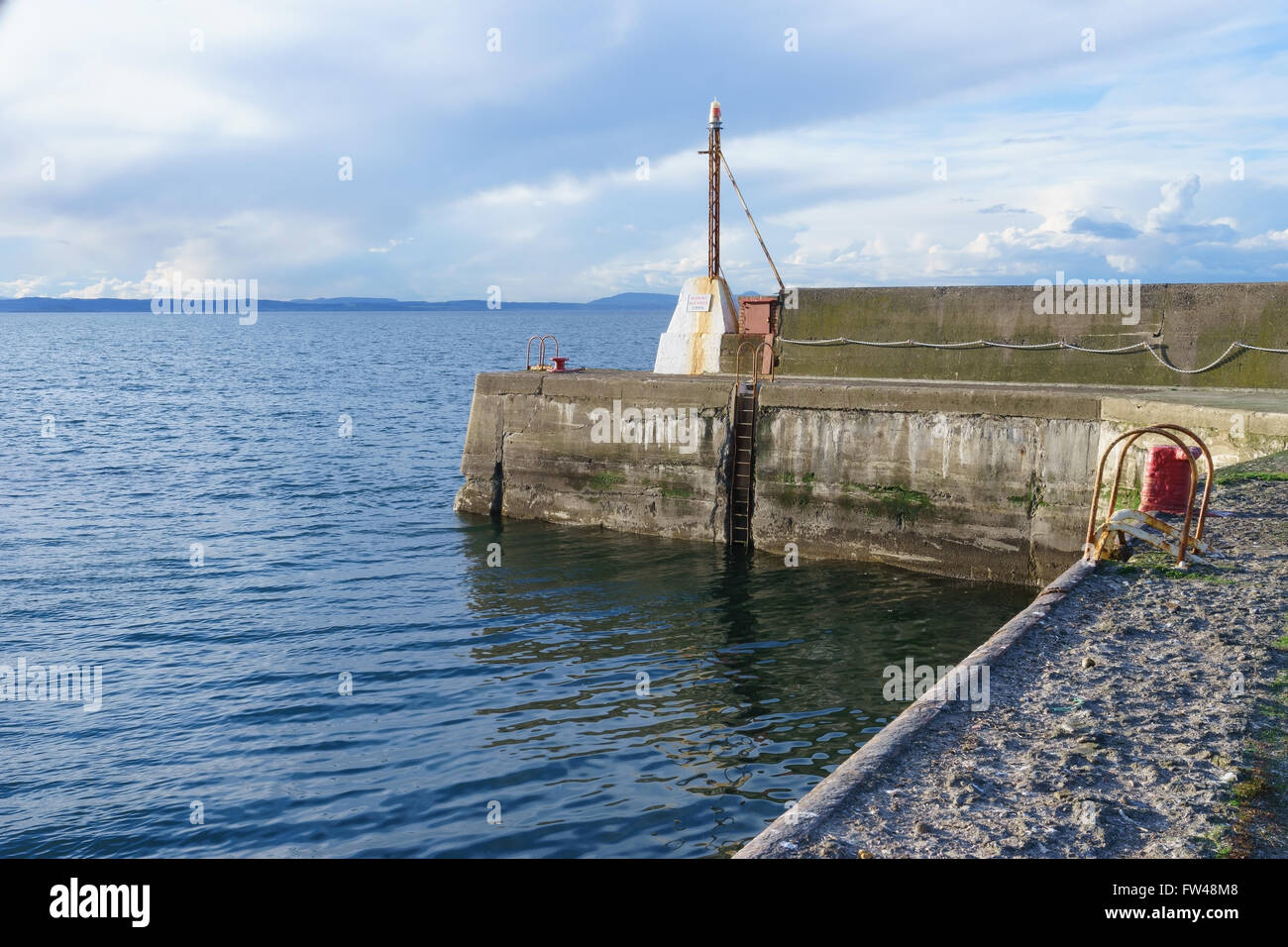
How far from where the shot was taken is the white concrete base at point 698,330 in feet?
67.4

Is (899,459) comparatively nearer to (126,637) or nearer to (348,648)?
(348,648)

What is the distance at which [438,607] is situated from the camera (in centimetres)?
1362

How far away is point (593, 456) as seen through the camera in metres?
17.6

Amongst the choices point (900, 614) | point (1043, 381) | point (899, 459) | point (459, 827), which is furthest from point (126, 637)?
point (1043, 381)

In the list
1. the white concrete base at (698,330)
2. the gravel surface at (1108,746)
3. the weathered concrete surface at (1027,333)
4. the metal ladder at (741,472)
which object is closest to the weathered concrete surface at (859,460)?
the metal ladder at (741,472)

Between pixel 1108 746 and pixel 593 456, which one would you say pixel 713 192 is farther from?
pixel 1108 746

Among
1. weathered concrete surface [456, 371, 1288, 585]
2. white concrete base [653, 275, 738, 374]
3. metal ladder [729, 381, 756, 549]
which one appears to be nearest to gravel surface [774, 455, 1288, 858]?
weathered concrete surface [456, 371, 1288, 585]

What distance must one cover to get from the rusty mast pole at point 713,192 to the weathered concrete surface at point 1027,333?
6.87 feet

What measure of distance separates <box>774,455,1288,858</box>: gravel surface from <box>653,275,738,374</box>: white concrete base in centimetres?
1315

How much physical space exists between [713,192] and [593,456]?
286 inches

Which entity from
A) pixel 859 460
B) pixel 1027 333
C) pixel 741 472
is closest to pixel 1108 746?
pixel 859 460

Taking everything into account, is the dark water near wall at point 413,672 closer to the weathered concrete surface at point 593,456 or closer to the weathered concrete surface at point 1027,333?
the weathered concrete surface at point 593,456
